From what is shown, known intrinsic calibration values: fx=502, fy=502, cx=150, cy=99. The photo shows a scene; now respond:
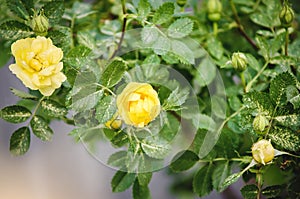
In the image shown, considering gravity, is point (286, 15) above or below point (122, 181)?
above

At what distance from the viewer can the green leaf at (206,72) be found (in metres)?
0.57

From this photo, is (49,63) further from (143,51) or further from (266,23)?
(266,23)

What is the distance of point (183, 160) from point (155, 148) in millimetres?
55

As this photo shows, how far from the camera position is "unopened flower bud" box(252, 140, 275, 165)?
16.7 inches

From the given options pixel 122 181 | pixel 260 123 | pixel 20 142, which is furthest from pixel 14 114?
pixel 260 123

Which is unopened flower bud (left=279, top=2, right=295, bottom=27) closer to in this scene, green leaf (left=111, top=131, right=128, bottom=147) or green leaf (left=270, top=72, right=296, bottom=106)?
green leaf (left=270, top=72, right=296, bottom=106)

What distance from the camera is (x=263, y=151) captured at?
42cm

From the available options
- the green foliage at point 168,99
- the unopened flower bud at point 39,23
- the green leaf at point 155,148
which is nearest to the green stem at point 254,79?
the green foliage at point 168,99

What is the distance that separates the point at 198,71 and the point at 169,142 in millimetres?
123

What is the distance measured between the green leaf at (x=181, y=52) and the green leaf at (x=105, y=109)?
0.09 meters

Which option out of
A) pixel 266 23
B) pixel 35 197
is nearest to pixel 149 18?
pixel 266 23

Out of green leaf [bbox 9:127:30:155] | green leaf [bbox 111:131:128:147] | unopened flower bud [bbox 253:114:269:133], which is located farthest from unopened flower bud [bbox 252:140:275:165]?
green leaf [bbox 9:127:30:155]

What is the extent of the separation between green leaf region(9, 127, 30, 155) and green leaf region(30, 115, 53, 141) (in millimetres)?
13

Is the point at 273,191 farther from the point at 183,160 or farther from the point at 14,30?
the point at 14,30
